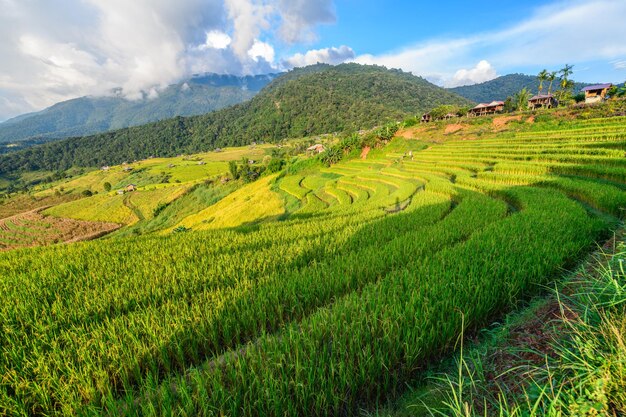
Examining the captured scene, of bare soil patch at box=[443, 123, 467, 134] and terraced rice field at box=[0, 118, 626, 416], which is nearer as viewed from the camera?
terraced rice field at box=[0, 118, 626, 416]

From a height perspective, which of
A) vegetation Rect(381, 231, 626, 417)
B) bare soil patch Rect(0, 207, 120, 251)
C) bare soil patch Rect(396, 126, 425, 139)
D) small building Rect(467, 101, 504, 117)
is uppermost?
small building Rect(467, 101, 504, 117)

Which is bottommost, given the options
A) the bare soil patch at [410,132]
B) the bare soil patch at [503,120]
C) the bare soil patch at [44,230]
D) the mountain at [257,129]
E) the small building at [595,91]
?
the bare soil patch at [44,230]

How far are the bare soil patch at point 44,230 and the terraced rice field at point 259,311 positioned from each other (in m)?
57.9

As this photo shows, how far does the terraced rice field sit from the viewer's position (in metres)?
2.55

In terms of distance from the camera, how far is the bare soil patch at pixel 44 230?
4953 centimetres

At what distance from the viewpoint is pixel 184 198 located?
64125 millimetres

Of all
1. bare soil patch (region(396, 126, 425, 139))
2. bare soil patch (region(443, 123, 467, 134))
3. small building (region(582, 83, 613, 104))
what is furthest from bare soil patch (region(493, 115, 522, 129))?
small building (region(582, 83, 613, 104))

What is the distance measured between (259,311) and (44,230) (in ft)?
247

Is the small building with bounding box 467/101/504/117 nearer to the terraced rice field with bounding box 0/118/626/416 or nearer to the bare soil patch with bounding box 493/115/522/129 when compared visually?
the bare soil patch with bounding box 493/115/522/129

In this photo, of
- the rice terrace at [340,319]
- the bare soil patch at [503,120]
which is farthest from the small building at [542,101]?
the rice terrace at [340,319]

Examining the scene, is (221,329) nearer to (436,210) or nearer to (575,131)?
(436,210)

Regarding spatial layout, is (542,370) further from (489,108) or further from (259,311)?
(489,108)

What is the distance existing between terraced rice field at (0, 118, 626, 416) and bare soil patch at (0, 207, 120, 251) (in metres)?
57.9

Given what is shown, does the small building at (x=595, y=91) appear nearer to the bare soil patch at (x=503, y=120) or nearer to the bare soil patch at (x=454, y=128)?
the bare soil patch at (x=503, y=120)
